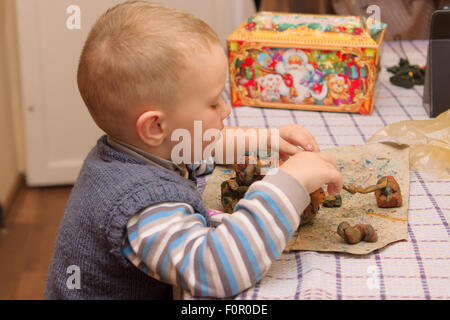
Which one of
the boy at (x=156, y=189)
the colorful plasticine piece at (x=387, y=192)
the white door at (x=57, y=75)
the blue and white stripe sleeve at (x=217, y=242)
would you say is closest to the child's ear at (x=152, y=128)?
the boy at (x=156, y=189)

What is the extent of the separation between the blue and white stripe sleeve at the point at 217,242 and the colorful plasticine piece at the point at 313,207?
0.09 m

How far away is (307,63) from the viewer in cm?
121

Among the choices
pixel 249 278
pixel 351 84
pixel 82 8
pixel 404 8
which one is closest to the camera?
pixel 249 278

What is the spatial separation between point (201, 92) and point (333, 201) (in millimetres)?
267

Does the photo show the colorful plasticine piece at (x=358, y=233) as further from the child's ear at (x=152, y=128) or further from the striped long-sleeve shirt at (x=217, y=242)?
the child's ear at (x=152, y=128)

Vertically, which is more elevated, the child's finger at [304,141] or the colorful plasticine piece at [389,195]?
Answer: the child's finger at [304,141]

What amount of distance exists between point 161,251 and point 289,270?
0.54ft

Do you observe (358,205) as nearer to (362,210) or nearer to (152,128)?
(362,210)

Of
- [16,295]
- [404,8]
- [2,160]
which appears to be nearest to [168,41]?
[16,295]

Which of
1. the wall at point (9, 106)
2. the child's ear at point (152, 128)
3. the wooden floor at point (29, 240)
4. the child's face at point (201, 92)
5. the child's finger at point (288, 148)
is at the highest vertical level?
the child's face at point (201, 92)

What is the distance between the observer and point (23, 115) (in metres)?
2.34

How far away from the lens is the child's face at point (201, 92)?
2.31 ft

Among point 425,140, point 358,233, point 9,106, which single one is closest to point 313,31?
point 425,140
